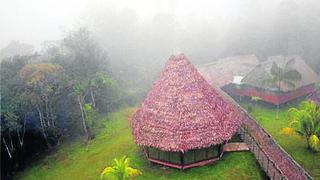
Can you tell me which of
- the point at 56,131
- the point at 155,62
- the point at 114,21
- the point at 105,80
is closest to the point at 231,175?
the point at 56,131

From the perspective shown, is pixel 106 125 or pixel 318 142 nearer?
pixel 318 142

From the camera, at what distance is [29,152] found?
31.8 metres

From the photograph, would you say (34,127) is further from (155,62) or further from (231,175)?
(155,62)

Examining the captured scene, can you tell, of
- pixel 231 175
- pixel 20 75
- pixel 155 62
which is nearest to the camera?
pixel 231 175

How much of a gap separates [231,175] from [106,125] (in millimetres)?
16697

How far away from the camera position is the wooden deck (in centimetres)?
2505

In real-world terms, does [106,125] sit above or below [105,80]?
below

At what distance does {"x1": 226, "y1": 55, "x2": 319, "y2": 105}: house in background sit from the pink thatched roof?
46.6ft

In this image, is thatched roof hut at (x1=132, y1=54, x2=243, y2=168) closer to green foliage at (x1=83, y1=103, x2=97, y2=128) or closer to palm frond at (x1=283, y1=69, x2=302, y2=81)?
green foliage at (x1=83, y1=103, x2=97, y2=128)

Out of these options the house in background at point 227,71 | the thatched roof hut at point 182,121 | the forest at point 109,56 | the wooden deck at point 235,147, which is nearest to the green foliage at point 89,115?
the forest at point 109,56

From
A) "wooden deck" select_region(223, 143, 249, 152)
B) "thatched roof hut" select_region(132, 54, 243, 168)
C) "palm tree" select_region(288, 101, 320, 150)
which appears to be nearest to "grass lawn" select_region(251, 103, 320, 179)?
"palm tree" select_region(288, 101, 320, 150)

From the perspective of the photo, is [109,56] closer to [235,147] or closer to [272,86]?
[272,86]

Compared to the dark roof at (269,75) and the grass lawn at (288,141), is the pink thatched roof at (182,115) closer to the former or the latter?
the grass lawn at (288,141)

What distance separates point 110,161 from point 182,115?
7.12m
